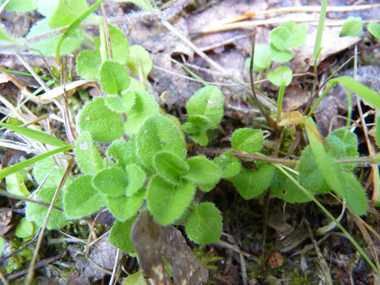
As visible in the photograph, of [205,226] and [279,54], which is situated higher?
[279,54]

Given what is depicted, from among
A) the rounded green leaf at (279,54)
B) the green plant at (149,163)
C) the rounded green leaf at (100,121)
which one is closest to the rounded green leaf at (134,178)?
the green plant at (149,163)

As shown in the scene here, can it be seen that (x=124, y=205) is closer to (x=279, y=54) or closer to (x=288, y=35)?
(x=279, y=54)

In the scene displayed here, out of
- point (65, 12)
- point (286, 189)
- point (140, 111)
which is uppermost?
point (65, 12)

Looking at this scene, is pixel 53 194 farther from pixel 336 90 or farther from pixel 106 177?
pixel 336 90

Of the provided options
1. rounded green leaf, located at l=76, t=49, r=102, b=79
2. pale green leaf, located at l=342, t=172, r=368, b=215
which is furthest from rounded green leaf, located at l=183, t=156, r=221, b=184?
rounded green leaf, located at l=76, t=49, r=102, b=79

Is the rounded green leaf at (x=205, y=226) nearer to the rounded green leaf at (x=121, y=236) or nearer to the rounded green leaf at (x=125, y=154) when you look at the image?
the rounded green leaf at (x=121, y=236)

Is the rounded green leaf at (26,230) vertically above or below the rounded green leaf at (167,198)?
below

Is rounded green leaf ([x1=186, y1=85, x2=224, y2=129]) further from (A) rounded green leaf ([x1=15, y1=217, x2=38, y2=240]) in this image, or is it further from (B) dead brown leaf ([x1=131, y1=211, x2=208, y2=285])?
(A) rounded green leaf ([x1=15, y1=217, x2=38, y2=240])

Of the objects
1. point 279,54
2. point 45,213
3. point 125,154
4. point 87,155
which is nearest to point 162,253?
point 125,154
